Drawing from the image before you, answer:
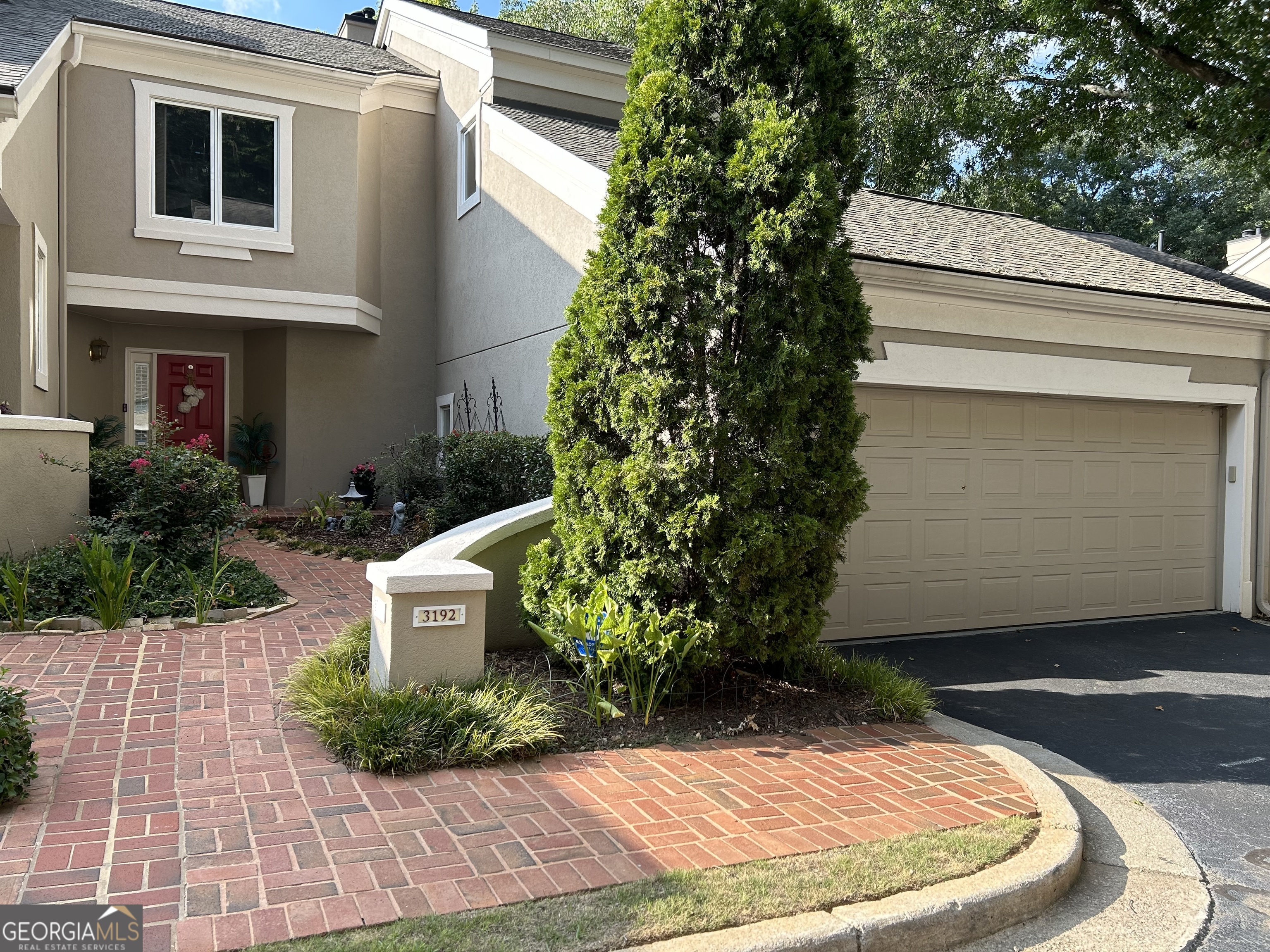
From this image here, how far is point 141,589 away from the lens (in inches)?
286

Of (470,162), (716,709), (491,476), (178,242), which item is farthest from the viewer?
(470,162)

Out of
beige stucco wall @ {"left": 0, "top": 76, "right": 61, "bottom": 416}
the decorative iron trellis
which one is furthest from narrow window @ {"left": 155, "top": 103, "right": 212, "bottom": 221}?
the decorative iron trellis

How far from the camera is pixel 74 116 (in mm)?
11875

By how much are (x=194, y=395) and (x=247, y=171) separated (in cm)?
385

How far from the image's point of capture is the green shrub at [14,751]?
12.7ft

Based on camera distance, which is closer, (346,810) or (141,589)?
(346,810)

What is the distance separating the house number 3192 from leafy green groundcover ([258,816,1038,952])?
7.09 feet

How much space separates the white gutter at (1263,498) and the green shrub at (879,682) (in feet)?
20.8

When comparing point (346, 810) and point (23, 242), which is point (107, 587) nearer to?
point (346, 810)

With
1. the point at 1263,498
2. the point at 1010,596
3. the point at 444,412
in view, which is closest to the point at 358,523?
the point at 444,412

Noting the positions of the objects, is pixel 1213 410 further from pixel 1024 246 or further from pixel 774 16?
pixel 774 16

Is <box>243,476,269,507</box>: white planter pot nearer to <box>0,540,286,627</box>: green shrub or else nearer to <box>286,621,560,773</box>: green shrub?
<box>0,540,286,627</box>: green shrub

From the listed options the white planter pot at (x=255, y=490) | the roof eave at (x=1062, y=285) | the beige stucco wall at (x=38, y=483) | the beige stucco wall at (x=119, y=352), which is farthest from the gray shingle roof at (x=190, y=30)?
the roof eave at (x=1062, y=285)

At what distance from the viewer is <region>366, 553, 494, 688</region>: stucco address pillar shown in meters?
5.14
